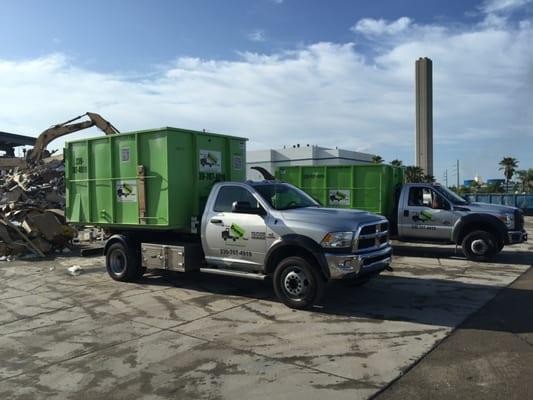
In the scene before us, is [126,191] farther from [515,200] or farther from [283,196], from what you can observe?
[515,200]

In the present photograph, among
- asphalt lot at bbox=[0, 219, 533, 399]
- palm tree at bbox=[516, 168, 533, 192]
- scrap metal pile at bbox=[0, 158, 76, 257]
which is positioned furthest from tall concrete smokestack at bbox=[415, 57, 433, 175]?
asphalt lot at bbox=[0, 219, 533, 399]

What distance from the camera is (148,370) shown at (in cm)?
547

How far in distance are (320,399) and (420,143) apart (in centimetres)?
7502

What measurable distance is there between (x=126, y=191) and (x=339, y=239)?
5043 millimetres

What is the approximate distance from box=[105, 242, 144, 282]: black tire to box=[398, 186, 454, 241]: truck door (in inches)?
301

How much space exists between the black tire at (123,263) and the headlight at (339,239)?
4746 mm

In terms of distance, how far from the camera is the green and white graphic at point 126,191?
10406 millimetres

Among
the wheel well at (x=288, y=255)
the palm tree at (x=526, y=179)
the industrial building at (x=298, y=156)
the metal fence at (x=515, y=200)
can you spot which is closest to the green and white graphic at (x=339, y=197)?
the wheel well at (x=288, y=255)

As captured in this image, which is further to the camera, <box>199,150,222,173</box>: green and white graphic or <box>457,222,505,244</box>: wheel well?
<box>457,222,505,244</box>: wheel well

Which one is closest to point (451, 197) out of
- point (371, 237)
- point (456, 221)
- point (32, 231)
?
point (456, 221)

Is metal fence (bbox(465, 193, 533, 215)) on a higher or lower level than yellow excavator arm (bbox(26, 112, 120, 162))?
lower

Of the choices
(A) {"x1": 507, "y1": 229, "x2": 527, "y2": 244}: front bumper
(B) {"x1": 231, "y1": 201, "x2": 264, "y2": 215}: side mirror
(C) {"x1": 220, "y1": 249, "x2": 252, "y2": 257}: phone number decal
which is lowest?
(A) {"x1": 507, "y1": 229, "x2": 527, "y2": 244}: front bumper

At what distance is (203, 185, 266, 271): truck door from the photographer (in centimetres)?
858

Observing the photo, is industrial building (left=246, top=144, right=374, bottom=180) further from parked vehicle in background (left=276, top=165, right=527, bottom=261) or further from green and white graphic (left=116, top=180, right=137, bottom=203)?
green and white graphic (left=116, top=180, right=137, bottom=203)
